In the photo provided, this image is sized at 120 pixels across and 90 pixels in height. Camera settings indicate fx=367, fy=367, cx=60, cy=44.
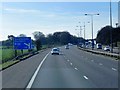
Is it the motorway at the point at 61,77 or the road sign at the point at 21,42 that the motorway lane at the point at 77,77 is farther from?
the road sign at the point at 21,42

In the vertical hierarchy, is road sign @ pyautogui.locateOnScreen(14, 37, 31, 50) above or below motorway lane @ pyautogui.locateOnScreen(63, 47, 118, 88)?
above

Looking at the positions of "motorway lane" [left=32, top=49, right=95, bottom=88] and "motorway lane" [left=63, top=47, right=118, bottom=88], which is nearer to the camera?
"motorway lane" [left=32, top=49, right=95, bottom=88]

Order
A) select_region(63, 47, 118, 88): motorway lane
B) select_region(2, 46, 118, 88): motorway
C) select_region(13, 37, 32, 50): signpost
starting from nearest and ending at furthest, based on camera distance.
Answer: select_region(2, 46, 118, 88): motorway → select_region(63, 47, 118, 88): motorway lane → select_region(13, 37, 32, 50): signpost

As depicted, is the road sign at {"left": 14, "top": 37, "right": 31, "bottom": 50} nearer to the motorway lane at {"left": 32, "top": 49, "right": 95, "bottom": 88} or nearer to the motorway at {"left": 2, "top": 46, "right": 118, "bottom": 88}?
the motorway at {"left": 2, "top": 46, "right": 118, "bottom": 88}

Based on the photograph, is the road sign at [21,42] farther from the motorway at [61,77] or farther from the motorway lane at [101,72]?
the motorway at [61,77]

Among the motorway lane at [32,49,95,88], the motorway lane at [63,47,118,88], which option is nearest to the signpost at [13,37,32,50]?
the motorway lane at [63,47,118,88]

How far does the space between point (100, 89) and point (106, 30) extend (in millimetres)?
158754

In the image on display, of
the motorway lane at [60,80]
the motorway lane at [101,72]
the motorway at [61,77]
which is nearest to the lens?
the motorway lane at [60,80]

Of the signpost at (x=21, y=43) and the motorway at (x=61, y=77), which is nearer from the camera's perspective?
the motorway at (x=61, y=77)

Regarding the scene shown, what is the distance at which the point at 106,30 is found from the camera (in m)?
173

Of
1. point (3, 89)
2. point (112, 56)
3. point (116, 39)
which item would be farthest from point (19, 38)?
point (116, 39)

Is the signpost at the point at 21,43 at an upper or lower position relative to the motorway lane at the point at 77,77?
upper

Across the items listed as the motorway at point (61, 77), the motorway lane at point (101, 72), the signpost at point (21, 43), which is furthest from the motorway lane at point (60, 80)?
the signpost at point (21, 43)

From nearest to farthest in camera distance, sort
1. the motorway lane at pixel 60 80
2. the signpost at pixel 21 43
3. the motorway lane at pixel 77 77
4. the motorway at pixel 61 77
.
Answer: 1. the motorway lane at pixel 60 80
2. the motorway lane at pixel 77 77
3. the motorway at pixel 61 77
4. the signpost at pixel 21 43
